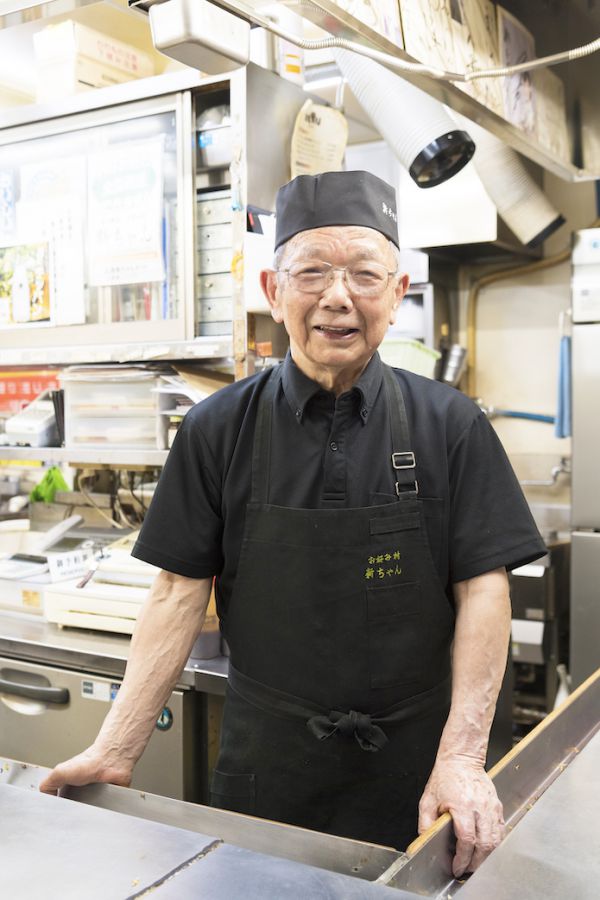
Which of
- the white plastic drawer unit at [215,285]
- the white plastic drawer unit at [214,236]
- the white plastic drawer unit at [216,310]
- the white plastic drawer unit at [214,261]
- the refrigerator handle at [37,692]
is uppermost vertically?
the white plastic drawer unit at [214,236]

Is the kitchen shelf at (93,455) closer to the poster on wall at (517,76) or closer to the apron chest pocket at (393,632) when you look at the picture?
the apron chest pocket at (393,632)

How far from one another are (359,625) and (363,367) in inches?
19.9

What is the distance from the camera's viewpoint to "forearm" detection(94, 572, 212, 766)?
1.53 meters

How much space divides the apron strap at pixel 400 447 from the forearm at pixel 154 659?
0.44m

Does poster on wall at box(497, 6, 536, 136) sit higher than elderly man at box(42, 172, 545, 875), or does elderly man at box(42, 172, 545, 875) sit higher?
poster on wall at box(497, 6, 536, 136)

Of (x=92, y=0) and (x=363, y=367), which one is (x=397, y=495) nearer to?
(x=363, y=367)

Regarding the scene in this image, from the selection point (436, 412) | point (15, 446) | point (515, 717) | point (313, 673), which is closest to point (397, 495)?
point (436, 412)

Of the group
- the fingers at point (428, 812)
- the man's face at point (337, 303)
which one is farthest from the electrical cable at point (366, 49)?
the fingers at point (428, 812)

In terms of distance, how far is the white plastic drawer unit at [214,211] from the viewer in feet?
8.36

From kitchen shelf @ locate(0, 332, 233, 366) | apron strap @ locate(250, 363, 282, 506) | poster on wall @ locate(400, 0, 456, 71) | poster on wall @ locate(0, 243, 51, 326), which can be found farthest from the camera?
poster on wall @ locate(0, 243, 51, 326)

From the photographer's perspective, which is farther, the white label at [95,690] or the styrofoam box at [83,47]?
the styrofoam box at [83,47]

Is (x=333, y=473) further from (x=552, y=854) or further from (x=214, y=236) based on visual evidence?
(x=214, y=236)

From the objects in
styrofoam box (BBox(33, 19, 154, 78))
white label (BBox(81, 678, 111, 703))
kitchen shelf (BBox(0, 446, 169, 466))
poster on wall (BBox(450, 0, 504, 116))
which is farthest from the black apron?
styrofoam box (BBox(33, 19, 154, 78))

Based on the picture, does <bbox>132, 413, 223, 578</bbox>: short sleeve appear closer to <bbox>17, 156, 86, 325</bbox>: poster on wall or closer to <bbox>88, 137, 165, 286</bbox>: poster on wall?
<bbox>88, 137, 165, 286</bbox>: poster on wall
